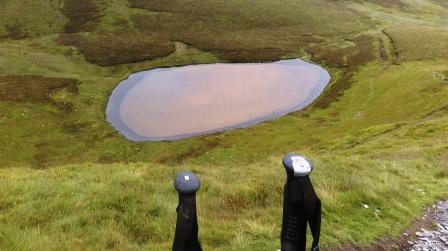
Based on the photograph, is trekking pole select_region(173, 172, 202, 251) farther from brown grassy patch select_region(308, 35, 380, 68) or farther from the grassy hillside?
brown grassy patch select_region(308, 35, 380, 68)

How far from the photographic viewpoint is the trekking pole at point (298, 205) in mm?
6328

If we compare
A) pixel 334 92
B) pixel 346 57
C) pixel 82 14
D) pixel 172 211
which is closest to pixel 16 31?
pixel 82 14

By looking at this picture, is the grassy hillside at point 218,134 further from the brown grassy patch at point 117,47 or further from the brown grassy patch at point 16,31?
the brown grassy patch at point 117,47

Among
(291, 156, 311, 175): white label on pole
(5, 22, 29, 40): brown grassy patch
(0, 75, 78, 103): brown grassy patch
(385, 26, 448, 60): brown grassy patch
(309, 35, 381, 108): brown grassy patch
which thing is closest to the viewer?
(291, 156, 311, 175): white label on pole

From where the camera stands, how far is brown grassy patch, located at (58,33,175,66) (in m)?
105

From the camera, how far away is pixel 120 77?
94938 millimetres

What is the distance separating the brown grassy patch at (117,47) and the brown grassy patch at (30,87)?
16.2 m

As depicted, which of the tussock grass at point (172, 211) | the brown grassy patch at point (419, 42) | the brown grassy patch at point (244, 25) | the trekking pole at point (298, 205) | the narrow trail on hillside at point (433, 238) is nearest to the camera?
the trekking pole at point (298, 205)

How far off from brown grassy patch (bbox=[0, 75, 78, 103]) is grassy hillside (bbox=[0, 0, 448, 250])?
345mm

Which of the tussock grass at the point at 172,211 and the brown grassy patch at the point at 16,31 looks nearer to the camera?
the tussock grass at the point at 172,211

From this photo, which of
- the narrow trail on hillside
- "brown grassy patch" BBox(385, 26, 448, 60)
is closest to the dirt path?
the narrow trail on hillside

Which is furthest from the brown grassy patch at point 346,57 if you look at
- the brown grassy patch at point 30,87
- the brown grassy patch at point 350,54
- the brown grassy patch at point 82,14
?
the brown grassy patch at point 82,14

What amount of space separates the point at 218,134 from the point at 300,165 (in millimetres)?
60702

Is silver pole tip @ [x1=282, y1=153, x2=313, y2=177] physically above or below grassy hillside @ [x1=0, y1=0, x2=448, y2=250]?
above
